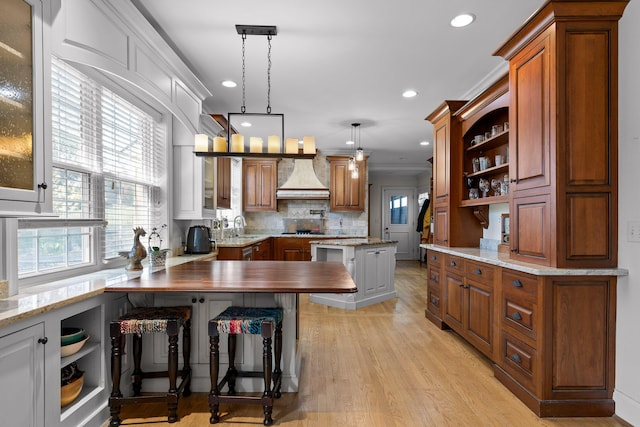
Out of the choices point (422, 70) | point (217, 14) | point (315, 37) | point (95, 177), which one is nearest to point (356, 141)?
point (422, 70)

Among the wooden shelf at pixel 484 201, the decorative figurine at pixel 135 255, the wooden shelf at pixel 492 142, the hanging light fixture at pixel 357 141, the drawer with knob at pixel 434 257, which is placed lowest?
the drawer with knob at pixel 434 257

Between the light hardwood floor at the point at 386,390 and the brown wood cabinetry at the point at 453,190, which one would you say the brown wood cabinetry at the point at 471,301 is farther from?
the brown wood cabinetry at the point at 453,190

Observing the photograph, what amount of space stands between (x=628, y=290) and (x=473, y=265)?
106 centimetres

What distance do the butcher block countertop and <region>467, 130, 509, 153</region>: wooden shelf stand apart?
1809 mm

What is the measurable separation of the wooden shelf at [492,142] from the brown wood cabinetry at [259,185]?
13.6ft

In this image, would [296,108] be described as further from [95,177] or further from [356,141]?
[95,177]

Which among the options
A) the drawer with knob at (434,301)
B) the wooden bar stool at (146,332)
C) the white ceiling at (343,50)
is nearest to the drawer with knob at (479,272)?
the drawer with knob at (434,301)

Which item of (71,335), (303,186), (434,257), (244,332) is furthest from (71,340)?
(303,186)

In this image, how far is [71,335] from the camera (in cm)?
179

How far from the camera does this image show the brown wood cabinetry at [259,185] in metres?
6.87

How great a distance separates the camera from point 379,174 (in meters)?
9.80

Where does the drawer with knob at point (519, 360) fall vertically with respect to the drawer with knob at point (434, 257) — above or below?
below

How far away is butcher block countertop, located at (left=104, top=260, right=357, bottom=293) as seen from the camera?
5.95 feet

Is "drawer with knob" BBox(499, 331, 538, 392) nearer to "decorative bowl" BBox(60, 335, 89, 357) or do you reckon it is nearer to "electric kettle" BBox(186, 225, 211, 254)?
"decorative bowl" BBox(60, 335, 89, 357)
